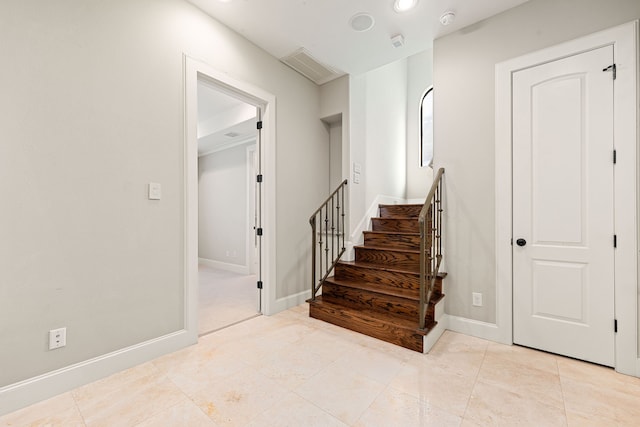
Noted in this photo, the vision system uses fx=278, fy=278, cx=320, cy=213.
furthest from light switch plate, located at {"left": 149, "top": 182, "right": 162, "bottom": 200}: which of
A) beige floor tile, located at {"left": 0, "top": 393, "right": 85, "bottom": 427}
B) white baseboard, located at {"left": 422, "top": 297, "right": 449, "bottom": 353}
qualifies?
white baseboard, located at {"left": 422, "top": 297, "right": 449, "bottom": 353}

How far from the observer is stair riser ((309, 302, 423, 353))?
2227 mm

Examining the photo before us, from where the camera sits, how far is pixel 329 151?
385cm

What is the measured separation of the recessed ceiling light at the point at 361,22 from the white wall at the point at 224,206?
3322 millimetres

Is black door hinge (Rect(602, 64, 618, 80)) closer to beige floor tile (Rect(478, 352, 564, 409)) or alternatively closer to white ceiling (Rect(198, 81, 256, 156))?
beige floor tile (Rect(478, 352, 564, 409))

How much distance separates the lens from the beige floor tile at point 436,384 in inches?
63.0

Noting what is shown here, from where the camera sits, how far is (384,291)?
2668 mm

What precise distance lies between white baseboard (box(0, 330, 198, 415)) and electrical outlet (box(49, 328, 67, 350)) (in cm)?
15

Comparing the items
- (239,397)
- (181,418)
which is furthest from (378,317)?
(181,418)

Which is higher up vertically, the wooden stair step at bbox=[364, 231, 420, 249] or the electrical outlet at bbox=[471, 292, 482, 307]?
the wooden stair step at bbox=[364, 231, 420, 249]

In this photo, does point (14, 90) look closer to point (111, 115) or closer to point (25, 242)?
point (111, 115)

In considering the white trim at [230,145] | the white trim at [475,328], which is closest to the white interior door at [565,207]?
the white trim at [475,328]

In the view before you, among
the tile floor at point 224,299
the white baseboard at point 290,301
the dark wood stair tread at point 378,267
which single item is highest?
the dark wood stair tread at point 378,267

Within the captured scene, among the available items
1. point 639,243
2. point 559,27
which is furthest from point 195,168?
point 639,243

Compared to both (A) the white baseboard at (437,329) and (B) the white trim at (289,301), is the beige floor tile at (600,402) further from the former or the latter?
(B) the white trim at (289,301)
